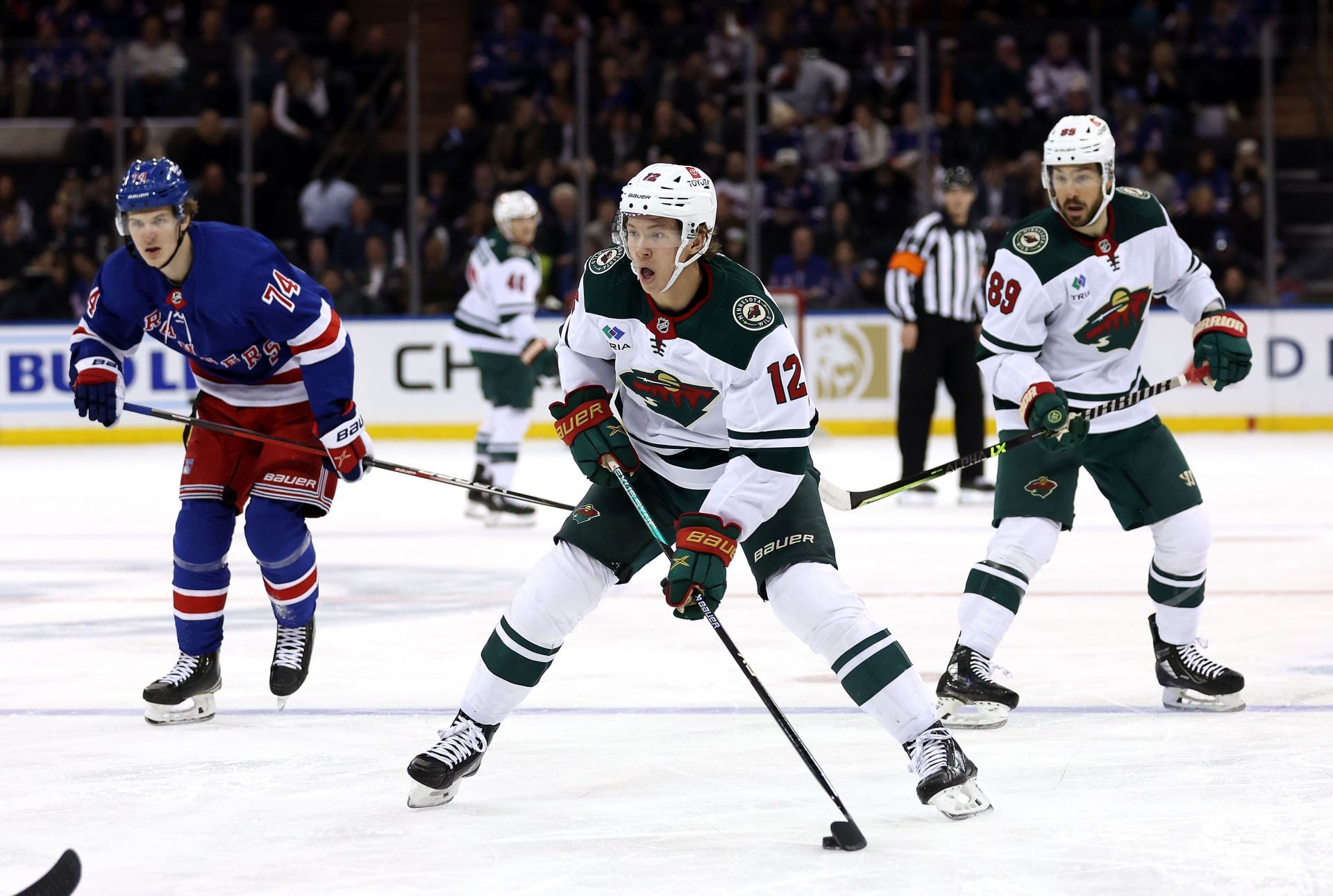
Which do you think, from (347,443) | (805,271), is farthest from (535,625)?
(805,271)

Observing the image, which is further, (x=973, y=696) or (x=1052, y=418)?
(x=973, y=696)

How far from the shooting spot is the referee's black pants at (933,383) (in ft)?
26.0

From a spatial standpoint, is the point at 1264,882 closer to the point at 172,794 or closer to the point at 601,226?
the point at 172,794

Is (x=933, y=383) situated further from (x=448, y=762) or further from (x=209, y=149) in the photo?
(x=209, y=149)

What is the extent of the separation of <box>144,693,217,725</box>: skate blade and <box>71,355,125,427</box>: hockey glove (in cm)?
59

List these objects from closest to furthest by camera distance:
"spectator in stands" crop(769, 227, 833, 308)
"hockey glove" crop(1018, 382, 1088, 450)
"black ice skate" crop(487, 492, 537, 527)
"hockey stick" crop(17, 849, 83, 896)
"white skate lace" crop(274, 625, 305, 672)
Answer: "hockey stick" crop(17, 849, 83, 896), "hockey glove" crop(1018, 382, 1088, 450), "white skate lace" crop(274, 625, 305, 672), "black ice skate" crop(487, 492, 537, 527), "spectator in stands" crop(769, 227, 833, 308)

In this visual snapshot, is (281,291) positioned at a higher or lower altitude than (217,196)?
lower

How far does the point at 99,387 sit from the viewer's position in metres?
3.71

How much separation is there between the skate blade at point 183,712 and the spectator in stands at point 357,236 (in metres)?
7.68

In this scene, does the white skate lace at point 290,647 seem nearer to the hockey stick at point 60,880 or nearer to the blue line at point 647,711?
the blue line at point 647,711

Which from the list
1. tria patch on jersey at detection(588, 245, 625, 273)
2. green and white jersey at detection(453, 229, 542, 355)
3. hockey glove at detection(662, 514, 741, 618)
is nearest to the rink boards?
green and white jersey at detection(453, 229, 542, 355)

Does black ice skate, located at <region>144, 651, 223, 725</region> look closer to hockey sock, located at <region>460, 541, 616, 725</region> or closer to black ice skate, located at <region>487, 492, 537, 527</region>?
hockey sock, located at <region>460, 541, 616, 725</region>

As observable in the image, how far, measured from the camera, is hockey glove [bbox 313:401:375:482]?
364cm

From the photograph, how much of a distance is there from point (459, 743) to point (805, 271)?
814 cm
